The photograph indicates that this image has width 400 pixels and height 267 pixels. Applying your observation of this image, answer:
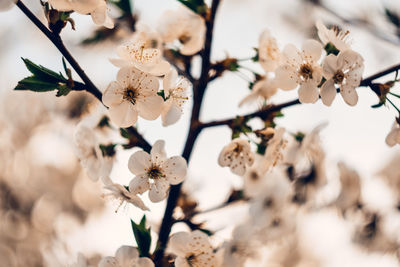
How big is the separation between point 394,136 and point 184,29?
56 centimetres

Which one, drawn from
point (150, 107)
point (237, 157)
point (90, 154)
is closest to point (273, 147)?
point (237, 157)

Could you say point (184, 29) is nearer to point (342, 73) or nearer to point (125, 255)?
point (342, 73)

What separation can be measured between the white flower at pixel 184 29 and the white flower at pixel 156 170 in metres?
0.34

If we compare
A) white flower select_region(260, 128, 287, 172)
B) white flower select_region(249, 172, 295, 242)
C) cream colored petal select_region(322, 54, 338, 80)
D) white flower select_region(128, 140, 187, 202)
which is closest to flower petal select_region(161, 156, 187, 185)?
white flower select_region(128, 140, 187, 202)

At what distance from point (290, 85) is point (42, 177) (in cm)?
432

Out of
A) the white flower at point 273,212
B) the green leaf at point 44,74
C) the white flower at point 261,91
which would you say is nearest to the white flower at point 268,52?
the white flower at point 261,91

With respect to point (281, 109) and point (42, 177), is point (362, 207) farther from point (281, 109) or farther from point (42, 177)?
point (42, 177)

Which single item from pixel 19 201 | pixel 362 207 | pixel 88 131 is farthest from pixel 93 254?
pixel 88 131

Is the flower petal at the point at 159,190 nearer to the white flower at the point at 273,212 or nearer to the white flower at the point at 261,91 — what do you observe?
→ the white flower at the point at 261,91

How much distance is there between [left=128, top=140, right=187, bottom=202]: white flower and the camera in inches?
27.4

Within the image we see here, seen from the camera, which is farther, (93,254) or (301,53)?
(93,254)

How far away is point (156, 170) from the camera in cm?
71

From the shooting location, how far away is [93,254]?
2896mm

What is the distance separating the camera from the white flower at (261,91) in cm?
91
